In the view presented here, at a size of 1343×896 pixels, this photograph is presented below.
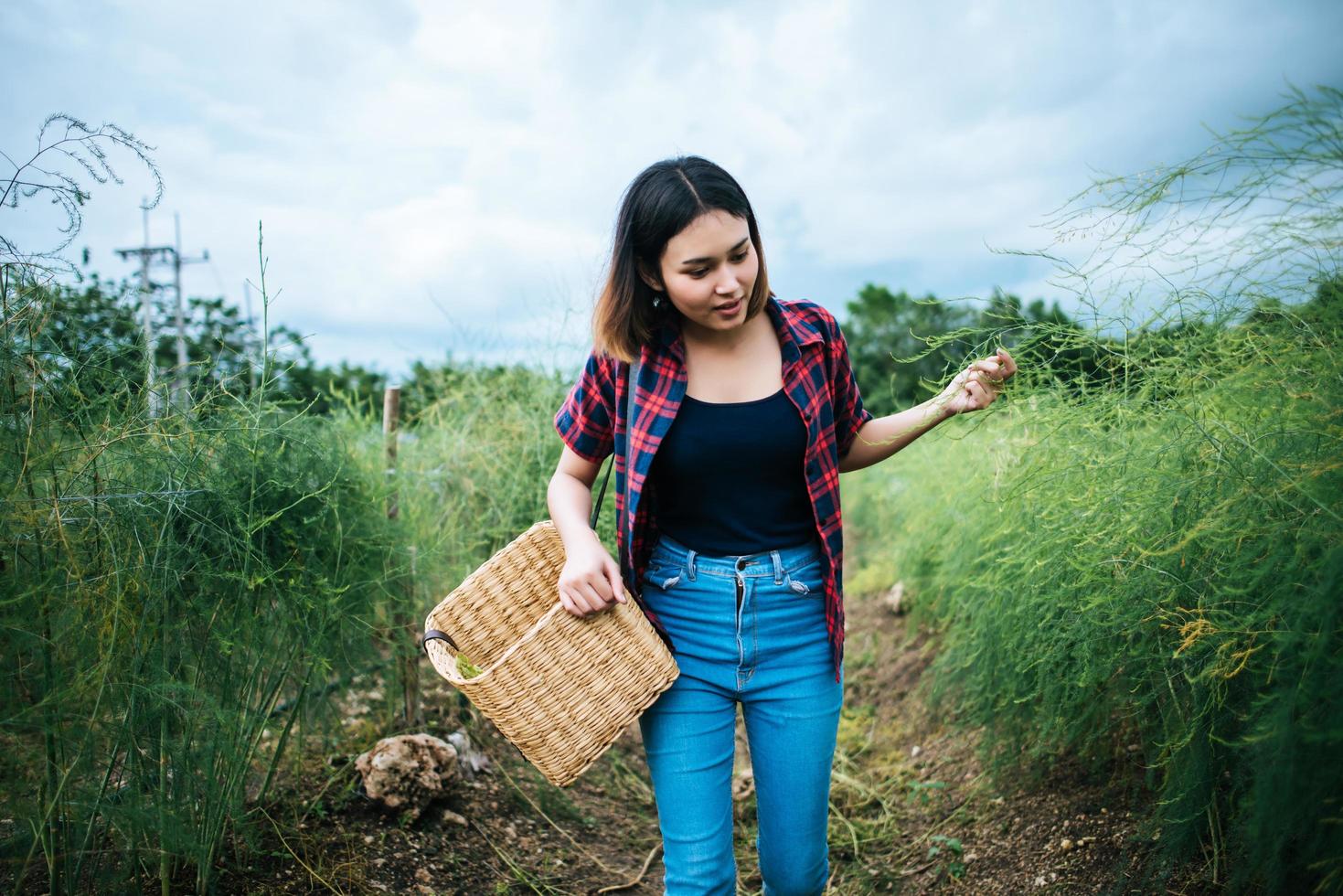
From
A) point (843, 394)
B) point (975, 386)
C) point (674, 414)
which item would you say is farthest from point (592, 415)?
point (975, 386)

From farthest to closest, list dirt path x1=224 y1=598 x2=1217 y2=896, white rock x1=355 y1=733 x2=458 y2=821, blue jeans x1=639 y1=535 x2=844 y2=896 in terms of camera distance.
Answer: white rock x1=355 y1=733 x2=458 y2=821 < dirt path x1=224 y1=598 x2=1217 y2=896 < blue jeans x1=639 y1=535 x2=844 y2=896

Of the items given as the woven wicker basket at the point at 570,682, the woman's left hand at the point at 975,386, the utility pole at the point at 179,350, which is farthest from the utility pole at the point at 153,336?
the woman's left hand at the point at 975,386

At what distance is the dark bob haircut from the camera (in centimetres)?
183

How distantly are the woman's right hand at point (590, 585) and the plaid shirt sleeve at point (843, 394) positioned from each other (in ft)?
2.24

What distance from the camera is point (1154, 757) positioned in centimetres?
222

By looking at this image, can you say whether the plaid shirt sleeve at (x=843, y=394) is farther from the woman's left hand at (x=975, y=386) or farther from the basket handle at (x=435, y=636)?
the basket handle at (x=435, y=636)

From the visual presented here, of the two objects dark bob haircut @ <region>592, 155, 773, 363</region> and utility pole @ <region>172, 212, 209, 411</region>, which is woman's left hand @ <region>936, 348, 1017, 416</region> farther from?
utility pole @ <region>172, 212, 209, 411</region>

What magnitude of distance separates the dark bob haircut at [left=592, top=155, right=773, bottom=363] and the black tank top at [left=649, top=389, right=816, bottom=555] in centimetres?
22

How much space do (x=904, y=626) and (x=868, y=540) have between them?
2843 millimetres

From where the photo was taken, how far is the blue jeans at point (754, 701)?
6.00 ft

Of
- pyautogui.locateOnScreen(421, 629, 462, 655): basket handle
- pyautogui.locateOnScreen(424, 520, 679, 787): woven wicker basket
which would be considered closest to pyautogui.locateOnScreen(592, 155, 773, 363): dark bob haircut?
pyautogui.locateOnScreen(424, 520, 679, 787): woven wicker basket

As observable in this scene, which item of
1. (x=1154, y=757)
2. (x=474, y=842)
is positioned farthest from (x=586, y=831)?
(x=1154, y=757)

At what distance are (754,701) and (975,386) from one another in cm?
85

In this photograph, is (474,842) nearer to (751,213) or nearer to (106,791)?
(106,791)
